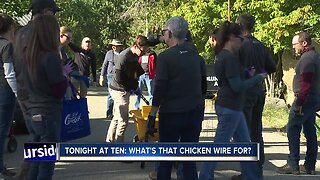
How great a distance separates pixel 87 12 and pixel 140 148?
43.6 meters

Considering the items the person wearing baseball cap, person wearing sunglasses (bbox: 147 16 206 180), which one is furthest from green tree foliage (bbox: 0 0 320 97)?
person wearing sunglasses (bbox: 147 16 206 180)

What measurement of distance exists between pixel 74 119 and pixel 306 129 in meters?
3.06

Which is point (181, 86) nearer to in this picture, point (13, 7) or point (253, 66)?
point (253, 66)

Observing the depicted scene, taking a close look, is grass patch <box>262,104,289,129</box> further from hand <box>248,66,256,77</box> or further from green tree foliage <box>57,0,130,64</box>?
green tree foliage <box>57,0,130,64</box>

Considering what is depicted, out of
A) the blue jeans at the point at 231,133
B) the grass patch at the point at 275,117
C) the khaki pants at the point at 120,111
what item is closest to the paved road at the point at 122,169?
the khaki pants at the point at 120,111

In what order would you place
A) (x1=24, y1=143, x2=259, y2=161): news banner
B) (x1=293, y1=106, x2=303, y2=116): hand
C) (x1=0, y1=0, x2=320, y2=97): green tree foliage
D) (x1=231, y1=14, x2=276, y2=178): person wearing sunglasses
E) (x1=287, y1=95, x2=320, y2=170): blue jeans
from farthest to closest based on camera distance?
(x1=0, y1=0, x2=320, y2=97): green tree foliage
(x1=287, y1=95, x2=320, y2=170): blue jeans
(x1=293, y1=106, x2=303, y2=116): hand
(x1=231, y1=14, x2=276, y2=178): person wearing sunglasses
(x1=24, y1=143, x2=259, y2=161): news banner

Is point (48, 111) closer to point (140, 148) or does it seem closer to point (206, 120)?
point (140, 148)

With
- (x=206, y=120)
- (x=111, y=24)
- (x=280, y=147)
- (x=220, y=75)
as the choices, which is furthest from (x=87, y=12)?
(x=220, y=75)

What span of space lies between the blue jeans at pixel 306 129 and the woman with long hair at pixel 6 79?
3.53m

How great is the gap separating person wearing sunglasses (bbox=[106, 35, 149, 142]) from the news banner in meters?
3.41

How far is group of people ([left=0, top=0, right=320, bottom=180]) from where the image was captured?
208 inches

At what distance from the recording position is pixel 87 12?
4741cm

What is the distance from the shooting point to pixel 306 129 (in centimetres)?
775

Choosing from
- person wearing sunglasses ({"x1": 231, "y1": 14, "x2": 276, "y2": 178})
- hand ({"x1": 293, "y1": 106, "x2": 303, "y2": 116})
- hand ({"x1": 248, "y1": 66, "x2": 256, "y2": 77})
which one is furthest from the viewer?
hand ({"x1": 293, "y1": 106, "x2": 303, "y2": 116})
